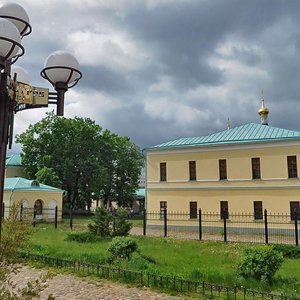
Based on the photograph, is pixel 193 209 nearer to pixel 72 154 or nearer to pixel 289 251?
pixel 289 251

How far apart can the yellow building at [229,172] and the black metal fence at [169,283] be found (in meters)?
14.8

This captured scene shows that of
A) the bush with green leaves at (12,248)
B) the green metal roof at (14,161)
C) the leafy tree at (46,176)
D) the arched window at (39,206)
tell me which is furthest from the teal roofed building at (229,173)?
the green metal roof at (14,161)

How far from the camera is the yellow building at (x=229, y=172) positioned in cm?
2262

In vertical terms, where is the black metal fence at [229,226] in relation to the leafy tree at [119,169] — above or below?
below

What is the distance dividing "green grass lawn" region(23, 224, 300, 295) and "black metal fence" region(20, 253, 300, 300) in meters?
0.60

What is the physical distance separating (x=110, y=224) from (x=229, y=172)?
963 cm

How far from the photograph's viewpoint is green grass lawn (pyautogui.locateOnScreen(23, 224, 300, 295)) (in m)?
8.92

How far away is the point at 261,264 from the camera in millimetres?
8914

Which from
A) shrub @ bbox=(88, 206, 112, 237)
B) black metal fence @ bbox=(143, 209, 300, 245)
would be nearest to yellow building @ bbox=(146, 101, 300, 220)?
black metal fence @ bbox=(143, 209, 300, 245)

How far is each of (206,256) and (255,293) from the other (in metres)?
5.50

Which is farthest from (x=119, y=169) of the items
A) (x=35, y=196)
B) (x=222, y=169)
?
(x=222, y=169)

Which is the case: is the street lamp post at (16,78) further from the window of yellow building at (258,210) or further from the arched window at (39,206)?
the arched window at (39,206)

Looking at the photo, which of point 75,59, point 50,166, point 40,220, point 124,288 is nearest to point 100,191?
point 50,166

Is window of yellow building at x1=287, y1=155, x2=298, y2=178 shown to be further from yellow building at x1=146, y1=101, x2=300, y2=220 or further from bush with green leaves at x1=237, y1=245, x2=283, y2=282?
bush with green leaves at x1=237, y1=245, x2=283, y2=282
